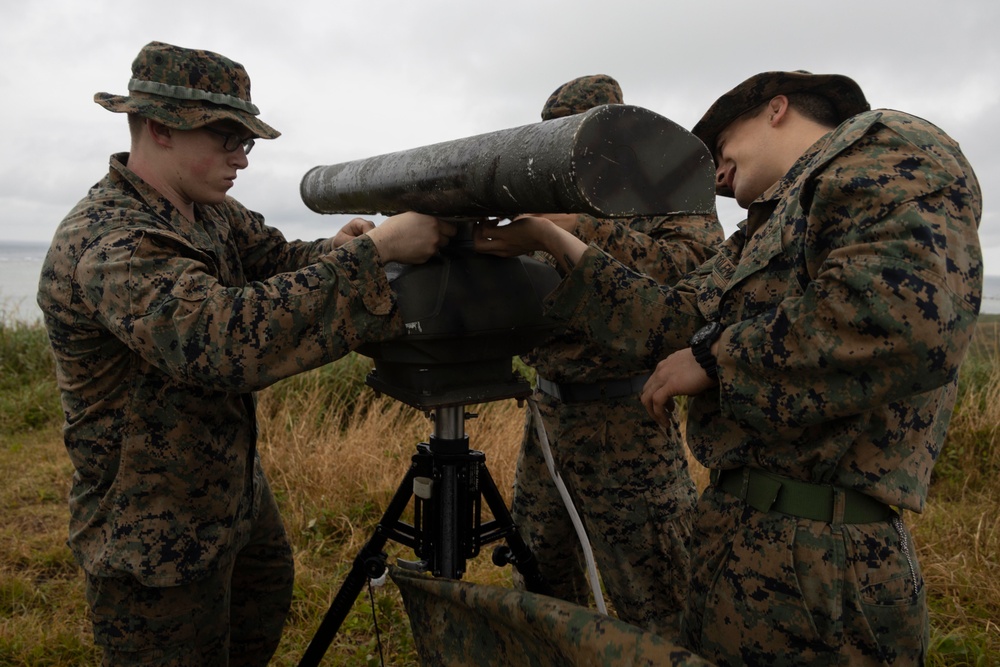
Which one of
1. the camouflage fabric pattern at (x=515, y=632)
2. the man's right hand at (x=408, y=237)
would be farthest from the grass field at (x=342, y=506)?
the man's right hand at (x=408, y=237)

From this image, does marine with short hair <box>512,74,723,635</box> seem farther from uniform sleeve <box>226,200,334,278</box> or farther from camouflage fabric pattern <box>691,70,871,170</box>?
uniform sleeve <box>226,200,334,278</box>

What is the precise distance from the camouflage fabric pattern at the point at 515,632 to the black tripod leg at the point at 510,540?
0.39 metres

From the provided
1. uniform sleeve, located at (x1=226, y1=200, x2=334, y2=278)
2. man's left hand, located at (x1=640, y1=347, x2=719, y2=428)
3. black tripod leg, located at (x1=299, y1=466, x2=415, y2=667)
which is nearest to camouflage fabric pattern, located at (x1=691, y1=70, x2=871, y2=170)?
man's left hand, located at (x1=640, y1=347, x2=719, y2=428)

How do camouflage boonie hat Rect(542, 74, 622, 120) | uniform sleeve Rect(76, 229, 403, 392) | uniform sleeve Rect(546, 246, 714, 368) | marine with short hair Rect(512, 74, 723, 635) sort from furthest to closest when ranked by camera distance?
camouflage boonie hat Rect(542, 74, 622, 120), marine with short hair Rect(512, 74, 723, 635), uniform sleeve Rect(546, 246, 714, 368), uniform sleeve Rect(76, 229, 403, 392)

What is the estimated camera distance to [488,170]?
5.07 ft

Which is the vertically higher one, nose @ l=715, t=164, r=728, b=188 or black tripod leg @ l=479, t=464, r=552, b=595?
nose @ l=715, t=164, r=728, b=188

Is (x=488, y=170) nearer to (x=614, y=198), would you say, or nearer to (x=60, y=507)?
(x=614, y=198)

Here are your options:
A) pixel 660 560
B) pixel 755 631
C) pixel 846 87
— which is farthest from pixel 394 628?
pixel 846 87

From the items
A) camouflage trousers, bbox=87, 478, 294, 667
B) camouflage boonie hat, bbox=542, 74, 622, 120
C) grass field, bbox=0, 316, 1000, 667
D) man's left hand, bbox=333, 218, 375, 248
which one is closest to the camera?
camouflage trousers, bbox=87, 478, 294, 667

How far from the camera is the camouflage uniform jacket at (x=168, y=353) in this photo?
1.70m

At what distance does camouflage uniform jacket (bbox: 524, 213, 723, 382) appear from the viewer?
8.70 ft

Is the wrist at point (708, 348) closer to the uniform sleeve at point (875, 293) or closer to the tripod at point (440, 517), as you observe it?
the uniform sleeve at point (875, 293)

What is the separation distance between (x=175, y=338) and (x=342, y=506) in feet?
9.40

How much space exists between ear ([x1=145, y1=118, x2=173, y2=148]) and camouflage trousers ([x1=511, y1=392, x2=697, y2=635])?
1608 millimetres
